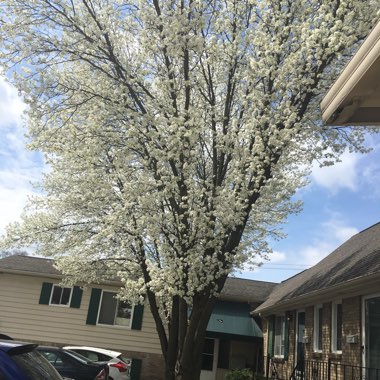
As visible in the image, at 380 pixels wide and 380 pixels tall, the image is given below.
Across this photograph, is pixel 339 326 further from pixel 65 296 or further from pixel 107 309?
pixel 65 296

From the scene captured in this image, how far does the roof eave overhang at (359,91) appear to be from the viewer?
3381 millimetres

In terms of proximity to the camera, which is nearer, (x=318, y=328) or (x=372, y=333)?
(x=372, y=333)

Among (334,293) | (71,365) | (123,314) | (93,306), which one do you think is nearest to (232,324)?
(123,314)

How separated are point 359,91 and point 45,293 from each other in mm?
18417

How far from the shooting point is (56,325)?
1964 cm

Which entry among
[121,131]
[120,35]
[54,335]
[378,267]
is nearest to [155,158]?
[121,131]

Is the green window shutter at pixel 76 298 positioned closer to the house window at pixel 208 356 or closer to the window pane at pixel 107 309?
the window pane at pixel 107 309

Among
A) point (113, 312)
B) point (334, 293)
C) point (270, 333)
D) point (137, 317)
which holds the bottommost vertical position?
point (270, 333)

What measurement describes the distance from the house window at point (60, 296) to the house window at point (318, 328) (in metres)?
10.9

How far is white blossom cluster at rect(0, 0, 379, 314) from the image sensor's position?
29.8 ft

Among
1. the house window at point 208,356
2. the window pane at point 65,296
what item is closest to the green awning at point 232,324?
the house window at point 208,356

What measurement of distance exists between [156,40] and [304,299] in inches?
303

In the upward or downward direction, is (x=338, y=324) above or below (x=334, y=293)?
below

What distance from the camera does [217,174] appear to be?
1038 cm
